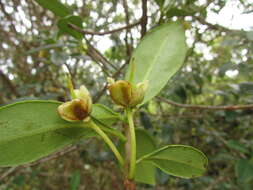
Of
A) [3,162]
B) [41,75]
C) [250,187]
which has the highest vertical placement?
[41,75]

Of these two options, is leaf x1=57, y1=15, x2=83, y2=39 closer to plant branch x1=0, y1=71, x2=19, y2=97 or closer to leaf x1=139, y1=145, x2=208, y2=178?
leaf x1=139, y1=145, x2=208, y2=178

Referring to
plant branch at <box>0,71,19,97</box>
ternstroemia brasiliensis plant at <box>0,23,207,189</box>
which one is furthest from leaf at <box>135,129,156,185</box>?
plant branch at <box>0,71,19,97</box>

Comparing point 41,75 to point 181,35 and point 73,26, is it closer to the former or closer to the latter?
point 73,26

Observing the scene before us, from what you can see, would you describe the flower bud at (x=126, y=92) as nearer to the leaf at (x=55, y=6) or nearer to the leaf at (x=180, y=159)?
the leaf at (x=180, y=159)

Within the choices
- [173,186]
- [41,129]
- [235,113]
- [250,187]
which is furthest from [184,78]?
[41,129]

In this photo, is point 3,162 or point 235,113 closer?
point 3,162

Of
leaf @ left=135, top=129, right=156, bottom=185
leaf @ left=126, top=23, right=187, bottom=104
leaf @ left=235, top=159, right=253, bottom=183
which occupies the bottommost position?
leaf @ left=235, top=159, right=253, bottom=183
